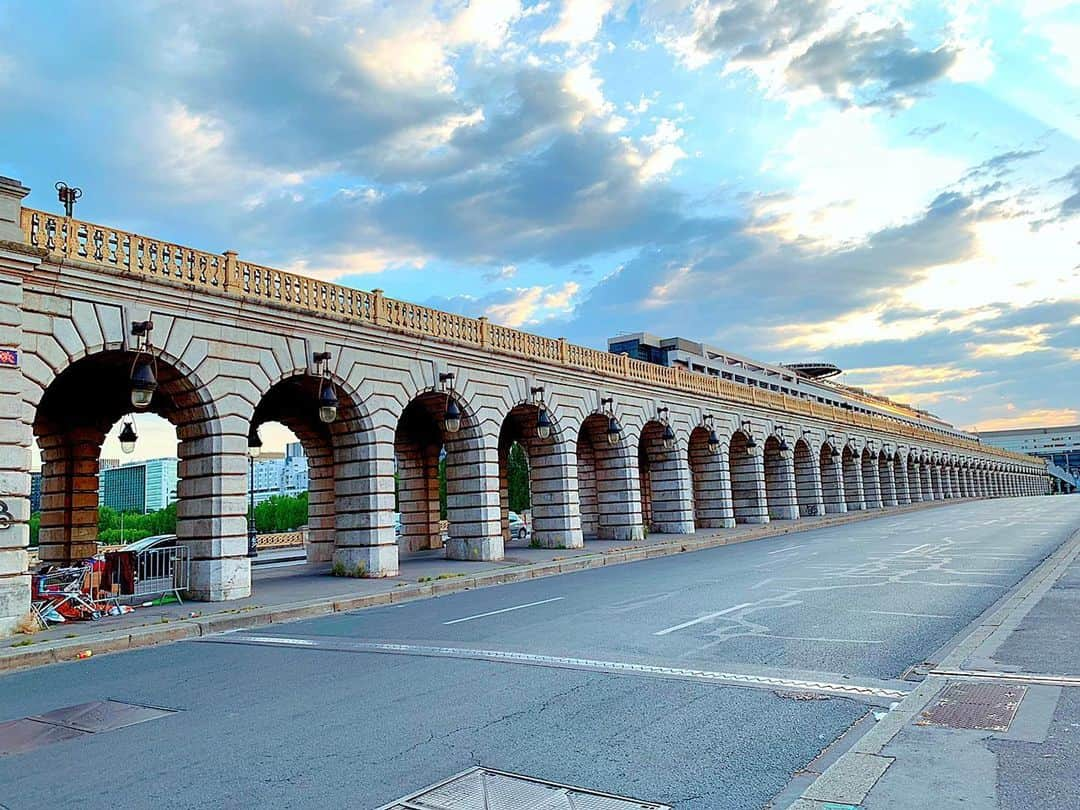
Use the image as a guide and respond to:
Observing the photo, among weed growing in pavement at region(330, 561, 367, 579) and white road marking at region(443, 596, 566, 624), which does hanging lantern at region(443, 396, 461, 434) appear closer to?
weed growing in pavement at region(330, 561, 367, 579)

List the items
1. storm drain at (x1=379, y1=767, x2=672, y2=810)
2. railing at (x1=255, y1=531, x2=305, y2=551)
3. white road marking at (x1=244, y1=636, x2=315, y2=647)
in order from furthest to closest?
1. railing at (x1=255, y1=531, x2=305, y2=551)
2. white road marking at (x1=244, y1=636, x2=315, y2=647)
3. storm drain at (x1=379, y1=767, x2=672, y2=810)

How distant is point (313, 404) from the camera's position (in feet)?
78.6

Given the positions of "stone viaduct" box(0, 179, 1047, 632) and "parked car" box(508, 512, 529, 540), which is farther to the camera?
"parked car" box(508, 512, 529, 540)

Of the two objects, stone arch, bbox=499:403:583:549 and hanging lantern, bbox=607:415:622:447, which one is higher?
hanging lantern, bbox=607:415:622:447

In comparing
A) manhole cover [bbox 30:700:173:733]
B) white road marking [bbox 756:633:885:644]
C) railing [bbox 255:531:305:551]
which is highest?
white road marking [bbox 756:633:885:644]

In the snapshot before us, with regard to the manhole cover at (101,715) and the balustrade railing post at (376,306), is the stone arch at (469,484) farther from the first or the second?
the manhole cover at (101,715)

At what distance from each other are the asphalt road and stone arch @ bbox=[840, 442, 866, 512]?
133 ft

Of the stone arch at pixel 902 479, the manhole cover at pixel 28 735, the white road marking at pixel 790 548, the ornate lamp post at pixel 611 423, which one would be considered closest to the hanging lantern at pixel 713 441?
the ornate lamp post at pixel 611 423

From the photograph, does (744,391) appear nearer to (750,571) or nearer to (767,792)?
(750,571)

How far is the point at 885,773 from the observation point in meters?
4.88

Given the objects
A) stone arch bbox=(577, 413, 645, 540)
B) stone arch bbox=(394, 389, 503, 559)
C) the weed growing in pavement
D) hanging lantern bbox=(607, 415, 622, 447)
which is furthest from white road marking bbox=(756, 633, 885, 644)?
stone arch bbox=(577, 413, 645, 540)

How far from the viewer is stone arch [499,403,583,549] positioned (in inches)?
1091

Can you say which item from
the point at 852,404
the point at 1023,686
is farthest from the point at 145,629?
the point at 852,404

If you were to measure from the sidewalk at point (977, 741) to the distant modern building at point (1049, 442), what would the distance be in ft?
683
